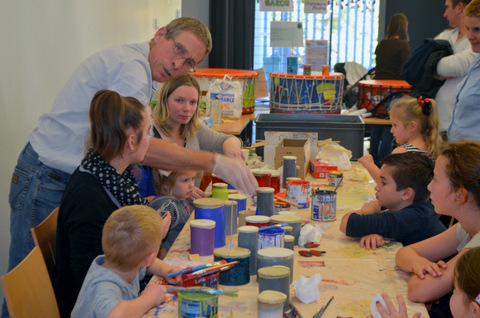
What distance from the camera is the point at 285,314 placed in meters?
1.32

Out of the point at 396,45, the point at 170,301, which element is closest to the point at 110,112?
→ the point at 170,301

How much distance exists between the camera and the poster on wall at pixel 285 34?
21.7ft

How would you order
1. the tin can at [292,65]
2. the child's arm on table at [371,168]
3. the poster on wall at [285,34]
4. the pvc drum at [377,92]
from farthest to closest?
the poster on wall at [285,34], the pvc drum at [377,92], the tin can at [292,65], the child's arm on table at [371,168]

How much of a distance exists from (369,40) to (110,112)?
7891mm

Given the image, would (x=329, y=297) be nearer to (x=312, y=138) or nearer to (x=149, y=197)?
(x=149, y=197)

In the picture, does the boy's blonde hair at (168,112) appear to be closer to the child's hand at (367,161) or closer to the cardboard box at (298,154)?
the cardboard box at (298,154)

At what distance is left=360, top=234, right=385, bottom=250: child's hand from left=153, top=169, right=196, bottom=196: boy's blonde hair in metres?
0.94

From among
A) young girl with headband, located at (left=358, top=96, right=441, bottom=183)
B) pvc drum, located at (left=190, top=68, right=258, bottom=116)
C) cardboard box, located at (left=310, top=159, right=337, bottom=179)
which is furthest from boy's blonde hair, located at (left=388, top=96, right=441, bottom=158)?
pvc drum, located at (left=190, top=68, right=258, bottom=116)

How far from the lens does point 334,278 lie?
5.15ft

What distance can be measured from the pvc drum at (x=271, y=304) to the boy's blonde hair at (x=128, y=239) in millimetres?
371

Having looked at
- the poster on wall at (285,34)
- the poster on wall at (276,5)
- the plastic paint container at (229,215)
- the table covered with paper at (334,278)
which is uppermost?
the poster on wall at (276,5)

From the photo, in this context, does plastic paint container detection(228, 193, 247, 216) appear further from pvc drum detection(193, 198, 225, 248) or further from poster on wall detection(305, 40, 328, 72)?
poster on wall detection(305, 40, 328, 72)

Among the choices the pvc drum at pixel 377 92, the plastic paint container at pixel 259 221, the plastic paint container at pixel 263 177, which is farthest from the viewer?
the pvc drum at pixel 377 92

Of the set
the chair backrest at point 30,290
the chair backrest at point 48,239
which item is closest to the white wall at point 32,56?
the chair backrest at point 48,239
